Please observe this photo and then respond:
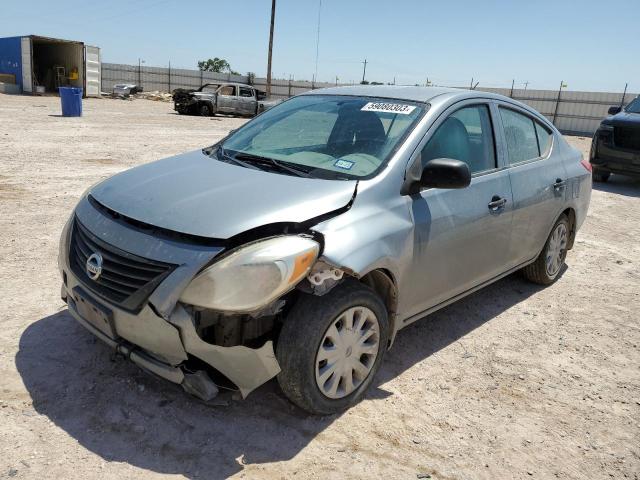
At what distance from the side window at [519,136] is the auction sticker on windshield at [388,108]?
0.99 meters

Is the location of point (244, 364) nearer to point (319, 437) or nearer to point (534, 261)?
point (319, 437)

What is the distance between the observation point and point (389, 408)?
9.62 ft

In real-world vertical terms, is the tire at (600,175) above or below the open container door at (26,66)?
below

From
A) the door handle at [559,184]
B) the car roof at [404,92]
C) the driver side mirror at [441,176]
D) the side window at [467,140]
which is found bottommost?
the door handle at [559,184]

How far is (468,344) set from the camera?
3764 millimetres

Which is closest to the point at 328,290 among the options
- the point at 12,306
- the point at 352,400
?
the point at 352,400

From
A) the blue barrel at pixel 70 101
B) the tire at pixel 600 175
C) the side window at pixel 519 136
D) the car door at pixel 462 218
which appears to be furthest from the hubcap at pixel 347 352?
the blue barrel at pixel 70 101

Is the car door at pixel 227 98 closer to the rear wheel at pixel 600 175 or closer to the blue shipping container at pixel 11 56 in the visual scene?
the blue shipping container at pixel 11 56

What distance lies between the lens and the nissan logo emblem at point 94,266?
101 inches

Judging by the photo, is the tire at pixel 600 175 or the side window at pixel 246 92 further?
the side window at pixel 246 92

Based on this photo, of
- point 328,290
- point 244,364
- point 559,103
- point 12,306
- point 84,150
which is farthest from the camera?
point 559,103

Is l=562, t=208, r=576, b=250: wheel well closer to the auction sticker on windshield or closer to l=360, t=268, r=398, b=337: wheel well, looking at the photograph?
the auction sticker on windshield

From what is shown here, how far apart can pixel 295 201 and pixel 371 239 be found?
1.41 ft

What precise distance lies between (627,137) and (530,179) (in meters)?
7.55
